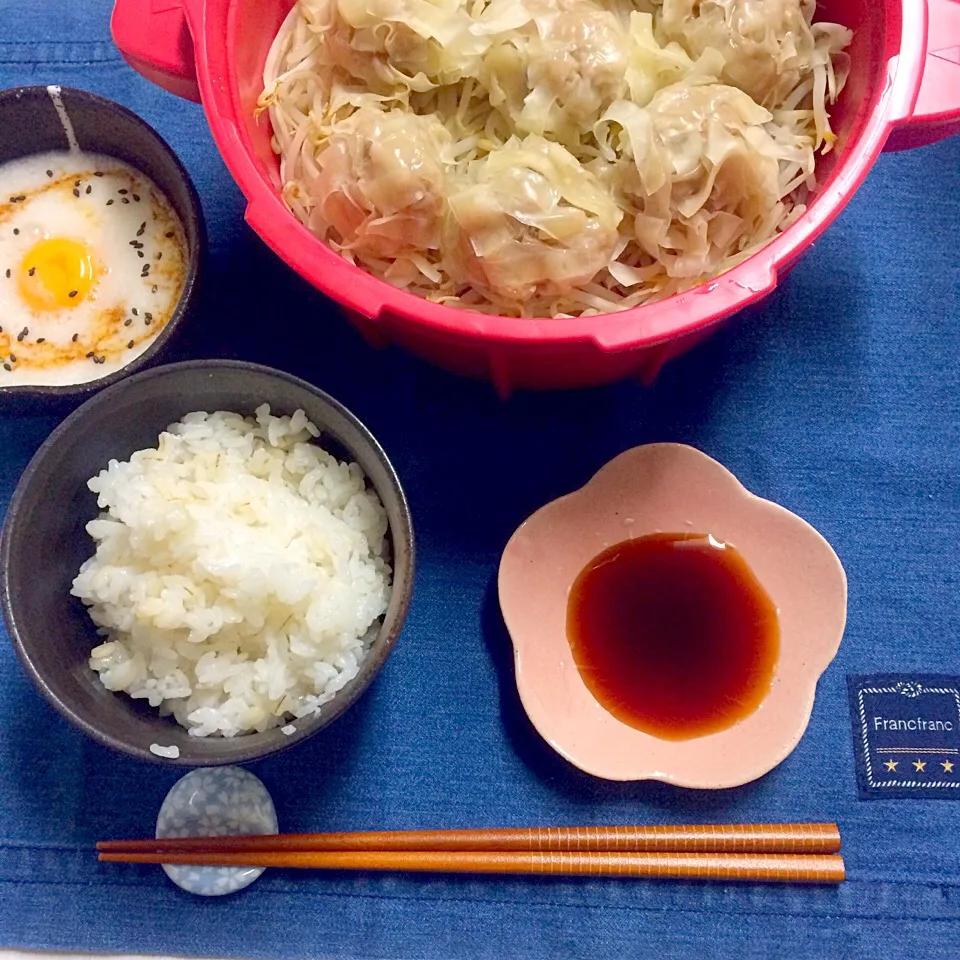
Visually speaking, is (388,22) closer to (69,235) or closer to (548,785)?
(69,235)

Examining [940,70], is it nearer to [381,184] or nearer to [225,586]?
[381,184]

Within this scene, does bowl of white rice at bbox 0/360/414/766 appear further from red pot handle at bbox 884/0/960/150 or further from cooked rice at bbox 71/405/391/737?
red pot handle at bbox 884/0/960/150

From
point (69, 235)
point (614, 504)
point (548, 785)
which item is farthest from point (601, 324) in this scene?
point (69, 235)

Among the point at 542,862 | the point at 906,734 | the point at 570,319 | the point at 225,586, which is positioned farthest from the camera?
the point at 906,734

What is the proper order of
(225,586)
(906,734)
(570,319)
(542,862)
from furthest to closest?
1. (906,734)
2. (542,862)
3. (225,586)
4. (570,319)

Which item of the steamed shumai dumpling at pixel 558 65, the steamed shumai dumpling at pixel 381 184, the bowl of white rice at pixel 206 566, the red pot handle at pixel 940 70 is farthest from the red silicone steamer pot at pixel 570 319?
the steamed shumai dumpling at pixel 558 65

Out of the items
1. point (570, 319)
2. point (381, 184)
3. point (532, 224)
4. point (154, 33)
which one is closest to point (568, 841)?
point (570, 319)

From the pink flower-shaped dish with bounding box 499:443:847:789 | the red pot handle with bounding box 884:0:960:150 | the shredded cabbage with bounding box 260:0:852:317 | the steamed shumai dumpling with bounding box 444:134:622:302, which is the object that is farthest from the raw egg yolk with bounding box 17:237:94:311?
the red pot handle with bounding box 884:0:960:150
